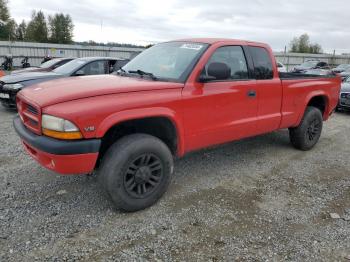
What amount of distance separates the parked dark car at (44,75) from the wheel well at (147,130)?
5.05 meters

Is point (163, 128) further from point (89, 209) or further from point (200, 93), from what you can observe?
point (89, 209)

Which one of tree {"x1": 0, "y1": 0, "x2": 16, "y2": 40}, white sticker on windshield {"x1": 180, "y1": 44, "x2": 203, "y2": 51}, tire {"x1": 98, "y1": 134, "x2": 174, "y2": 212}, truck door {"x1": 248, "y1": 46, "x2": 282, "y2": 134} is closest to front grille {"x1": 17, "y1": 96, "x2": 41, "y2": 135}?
tire {"x1": 98, "y1": 134, "x2": 174, "y2": 212}

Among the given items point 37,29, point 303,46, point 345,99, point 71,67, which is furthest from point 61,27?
point 345,99

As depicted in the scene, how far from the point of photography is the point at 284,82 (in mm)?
4957

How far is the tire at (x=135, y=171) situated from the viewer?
3.16 meters

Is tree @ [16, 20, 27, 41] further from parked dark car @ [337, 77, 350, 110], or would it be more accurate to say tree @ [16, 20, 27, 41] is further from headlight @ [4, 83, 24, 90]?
parked dark car @ [337, 77, 350, 110]

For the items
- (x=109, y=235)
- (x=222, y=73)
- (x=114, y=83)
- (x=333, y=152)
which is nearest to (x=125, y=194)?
(x=109, y=235)

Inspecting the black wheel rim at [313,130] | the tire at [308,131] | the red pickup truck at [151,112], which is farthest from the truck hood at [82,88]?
the black wheel rim at [313,130]

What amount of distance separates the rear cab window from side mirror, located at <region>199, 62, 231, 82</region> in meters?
1.01

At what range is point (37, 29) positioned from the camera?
6781 cm

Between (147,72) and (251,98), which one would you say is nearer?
(147,72)

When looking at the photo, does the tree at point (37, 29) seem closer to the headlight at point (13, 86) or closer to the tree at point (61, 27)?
the tree at point (61, 27)

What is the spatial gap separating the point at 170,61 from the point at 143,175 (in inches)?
59.1

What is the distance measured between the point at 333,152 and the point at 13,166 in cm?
523
